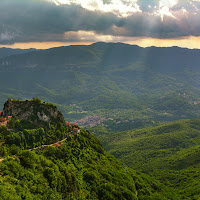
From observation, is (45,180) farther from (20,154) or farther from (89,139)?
(89,139)

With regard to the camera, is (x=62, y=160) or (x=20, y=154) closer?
(x=20, y=154)

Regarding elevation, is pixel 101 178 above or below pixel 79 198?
below

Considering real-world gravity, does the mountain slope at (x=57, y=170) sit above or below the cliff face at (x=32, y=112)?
below

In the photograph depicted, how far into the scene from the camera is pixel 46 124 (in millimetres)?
109812

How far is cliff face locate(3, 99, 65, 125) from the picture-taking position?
108 metres

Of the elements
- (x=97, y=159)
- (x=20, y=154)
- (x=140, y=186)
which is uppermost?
(x=20, y=154)

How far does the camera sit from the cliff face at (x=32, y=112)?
108 metres

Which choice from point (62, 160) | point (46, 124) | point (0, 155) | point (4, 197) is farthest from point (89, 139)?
point (4, 197)

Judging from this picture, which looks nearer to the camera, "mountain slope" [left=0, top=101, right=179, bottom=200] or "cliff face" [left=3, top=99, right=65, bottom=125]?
"mountain slope" [left=0, top=101, right=179, bottom=200]

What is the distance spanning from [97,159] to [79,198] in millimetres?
44532

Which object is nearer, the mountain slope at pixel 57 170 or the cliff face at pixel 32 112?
the mountain slope at pixel 57 170

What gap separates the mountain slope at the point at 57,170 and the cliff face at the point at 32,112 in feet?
7.18

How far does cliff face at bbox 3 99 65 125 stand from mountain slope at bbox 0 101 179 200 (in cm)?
219

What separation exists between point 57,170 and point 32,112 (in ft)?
161
